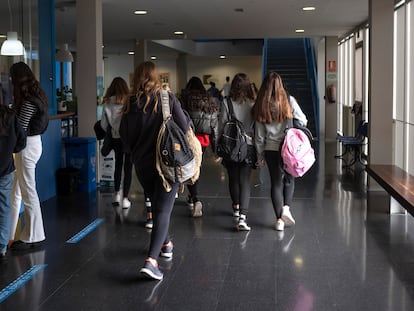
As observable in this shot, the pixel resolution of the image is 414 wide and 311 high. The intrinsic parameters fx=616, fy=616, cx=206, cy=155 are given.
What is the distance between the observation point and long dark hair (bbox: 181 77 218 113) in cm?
650

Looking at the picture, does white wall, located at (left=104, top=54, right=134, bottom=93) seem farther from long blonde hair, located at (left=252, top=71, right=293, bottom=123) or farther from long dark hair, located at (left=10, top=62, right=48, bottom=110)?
long dark hair, located at (left=10, top=62, right=48, bottom=110)

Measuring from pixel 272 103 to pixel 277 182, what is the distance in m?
0.78

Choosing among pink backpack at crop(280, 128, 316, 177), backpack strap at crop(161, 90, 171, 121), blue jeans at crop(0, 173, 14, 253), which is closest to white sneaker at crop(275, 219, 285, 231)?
pink backpack at crop(280, 128, 316, 177)

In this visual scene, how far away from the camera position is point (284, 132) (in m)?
5.80

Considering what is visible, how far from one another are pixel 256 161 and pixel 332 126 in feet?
36.6

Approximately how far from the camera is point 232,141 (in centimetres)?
589

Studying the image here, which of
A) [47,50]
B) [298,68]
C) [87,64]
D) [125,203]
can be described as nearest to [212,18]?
[87,64]

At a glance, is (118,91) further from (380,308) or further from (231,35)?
(231,35)

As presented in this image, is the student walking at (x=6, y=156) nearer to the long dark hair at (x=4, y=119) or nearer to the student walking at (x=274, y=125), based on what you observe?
the long dark hair at (x=4, y=119)

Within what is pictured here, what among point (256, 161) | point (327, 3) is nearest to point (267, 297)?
point (256, 161)

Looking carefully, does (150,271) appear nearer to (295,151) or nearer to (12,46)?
(295,151)

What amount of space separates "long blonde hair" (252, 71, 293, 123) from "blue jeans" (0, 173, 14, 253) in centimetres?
234

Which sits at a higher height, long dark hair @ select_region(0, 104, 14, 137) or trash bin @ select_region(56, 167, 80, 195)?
long dark hair @ select_region(0, 104, 14, 137)

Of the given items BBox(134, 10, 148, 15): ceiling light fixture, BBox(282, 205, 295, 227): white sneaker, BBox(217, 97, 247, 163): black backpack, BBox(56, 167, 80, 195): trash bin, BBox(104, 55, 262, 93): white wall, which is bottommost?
BBox(282, 205, 295, 227): white sneaker
